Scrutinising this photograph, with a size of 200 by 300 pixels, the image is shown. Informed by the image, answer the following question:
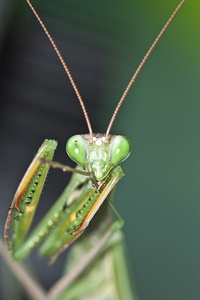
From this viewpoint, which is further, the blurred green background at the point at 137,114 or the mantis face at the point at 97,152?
the blurred green background at the point at 137,114

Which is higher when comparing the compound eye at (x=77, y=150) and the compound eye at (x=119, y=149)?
the compound eye at (x=77, y=150)

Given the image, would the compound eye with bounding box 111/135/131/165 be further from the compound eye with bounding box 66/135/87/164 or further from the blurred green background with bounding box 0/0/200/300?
the blurred green background with bounding box 0/0/200/300

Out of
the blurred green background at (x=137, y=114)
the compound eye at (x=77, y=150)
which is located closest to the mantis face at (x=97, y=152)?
the compound eye at (x=77, y=150)

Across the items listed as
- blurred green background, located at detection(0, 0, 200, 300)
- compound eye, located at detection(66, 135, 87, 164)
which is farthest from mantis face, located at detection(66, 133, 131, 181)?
blurred green background, located at detection(0, 0, 200, 300)

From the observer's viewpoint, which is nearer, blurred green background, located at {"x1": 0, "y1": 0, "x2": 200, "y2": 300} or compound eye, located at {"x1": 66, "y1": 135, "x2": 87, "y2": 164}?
compound eye, located at {"x1": 66, "y1": 135, "x2": 87, "y2": 164}

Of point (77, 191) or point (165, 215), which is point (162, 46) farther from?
point (77, 191)

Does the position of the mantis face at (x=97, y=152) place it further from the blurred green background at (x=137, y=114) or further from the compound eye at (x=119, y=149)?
the blurred green background at (x=137, y=114)
